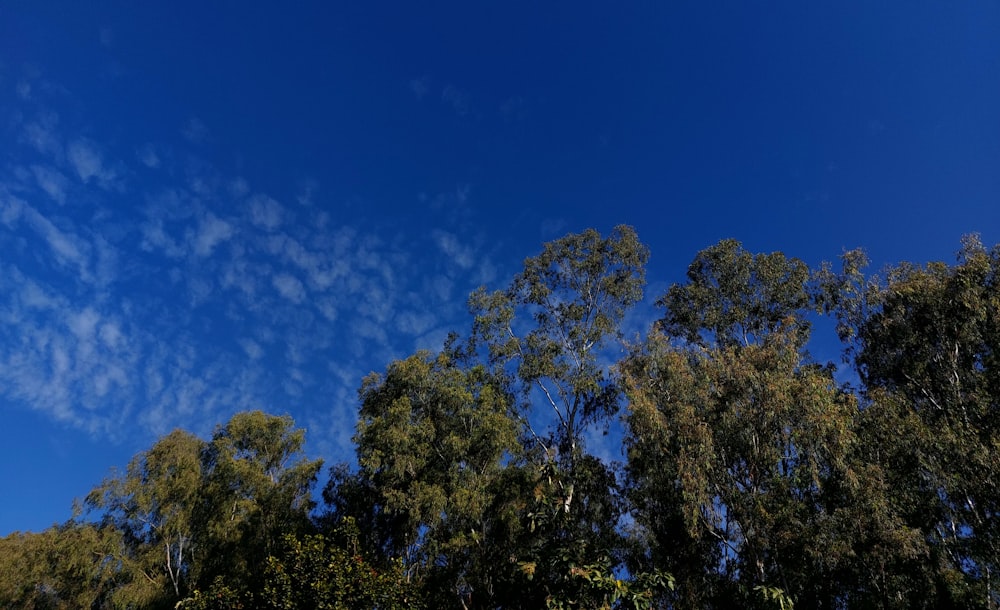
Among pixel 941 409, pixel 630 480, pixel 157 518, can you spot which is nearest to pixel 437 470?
pixel 630 480

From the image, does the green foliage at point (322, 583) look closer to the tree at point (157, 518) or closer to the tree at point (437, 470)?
the tree at point (437, 470)

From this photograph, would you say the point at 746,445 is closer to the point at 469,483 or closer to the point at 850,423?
the point at 850,423

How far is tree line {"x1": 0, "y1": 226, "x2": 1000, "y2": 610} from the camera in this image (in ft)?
47.8

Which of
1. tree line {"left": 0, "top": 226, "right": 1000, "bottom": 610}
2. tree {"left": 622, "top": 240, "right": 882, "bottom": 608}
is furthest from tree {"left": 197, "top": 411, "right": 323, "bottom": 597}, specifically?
tree {"left": 622, "top": 240, "right": 882, "bottom": 608}

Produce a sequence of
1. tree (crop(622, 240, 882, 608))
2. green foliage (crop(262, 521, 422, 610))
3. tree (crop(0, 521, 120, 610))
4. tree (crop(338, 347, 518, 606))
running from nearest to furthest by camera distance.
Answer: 1. green foliage (crop(262, 521, 422, 610))
2. tree (crop(622, 240, 882, 608))
3. tree (crop(338, 347, 518, 606))
4. tree (crop(0, 521, 120, 610))

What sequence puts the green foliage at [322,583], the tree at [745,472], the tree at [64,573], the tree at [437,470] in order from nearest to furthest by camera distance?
the green foliage at [322,583] < the tree at [745,472] < the tree at [437,470] < the tree at [64,573]

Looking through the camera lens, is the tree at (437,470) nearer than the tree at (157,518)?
Yes

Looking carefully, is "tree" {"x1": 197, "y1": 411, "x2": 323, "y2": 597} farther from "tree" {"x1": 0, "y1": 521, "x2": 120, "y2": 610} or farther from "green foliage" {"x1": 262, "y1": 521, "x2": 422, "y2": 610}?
"green foliage" {"x1": 262, "y1": 521, "x2": 422, "y2": 610}

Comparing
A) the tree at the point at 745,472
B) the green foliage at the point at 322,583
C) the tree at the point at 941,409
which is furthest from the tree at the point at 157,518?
the tree at the point at 941,409

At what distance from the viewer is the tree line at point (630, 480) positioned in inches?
574

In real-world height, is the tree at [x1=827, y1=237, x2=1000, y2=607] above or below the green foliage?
above

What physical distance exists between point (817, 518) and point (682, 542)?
4242mm

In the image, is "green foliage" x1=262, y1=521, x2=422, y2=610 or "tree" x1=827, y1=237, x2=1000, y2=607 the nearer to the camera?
"green foliage" x1=262, y1=521, x2=422, y2=610

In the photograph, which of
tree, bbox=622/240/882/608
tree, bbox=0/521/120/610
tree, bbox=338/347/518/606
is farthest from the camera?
tree, bbox=0/521/120/610
